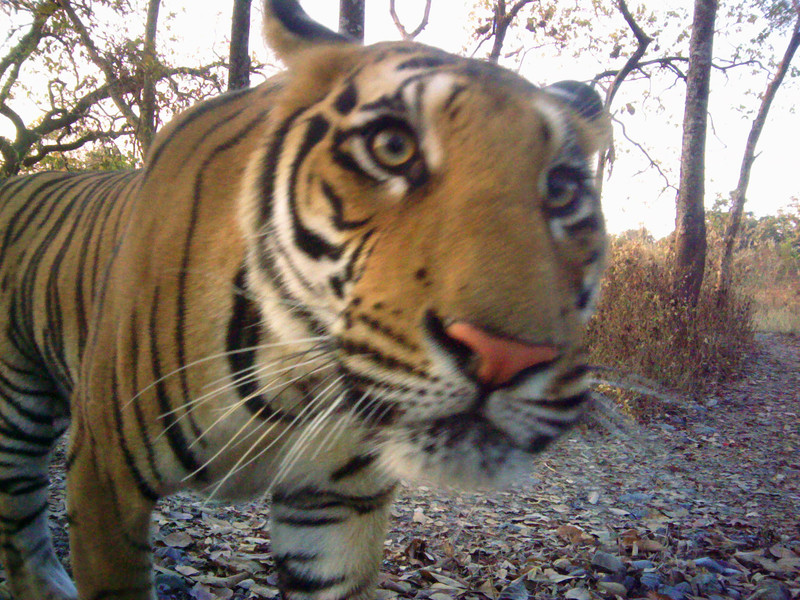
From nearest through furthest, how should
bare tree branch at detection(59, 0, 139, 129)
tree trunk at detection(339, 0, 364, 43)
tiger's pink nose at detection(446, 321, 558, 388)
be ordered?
tiger's pink nose at detection(446, 321, 558, 388), tree trunk at detection(339, 0, 364, 43), bare tree branch at detection(59, 0, 139, 129)

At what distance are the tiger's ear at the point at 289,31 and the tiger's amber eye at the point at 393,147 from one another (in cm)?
43

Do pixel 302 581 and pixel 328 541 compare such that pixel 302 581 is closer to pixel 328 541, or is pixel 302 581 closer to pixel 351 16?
pixel 328 541

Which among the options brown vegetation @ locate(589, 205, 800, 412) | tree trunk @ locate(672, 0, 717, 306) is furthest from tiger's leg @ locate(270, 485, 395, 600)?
tree trunk @ locate(672, 0, 717, 306)

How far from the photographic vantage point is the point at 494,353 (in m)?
0.81

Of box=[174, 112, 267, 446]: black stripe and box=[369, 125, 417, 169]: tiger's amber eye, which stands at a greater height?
box=[369, 125, 417, 169]: tiger's amber eye

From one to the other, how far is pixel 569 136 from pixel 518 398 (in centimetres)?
60

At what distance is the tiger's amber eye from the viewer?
1072mm

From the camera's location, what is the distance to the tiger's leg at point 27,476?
Answer: 83.6 inches

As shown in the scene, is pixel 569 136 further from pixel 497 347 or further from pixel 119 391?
pixel 119 391

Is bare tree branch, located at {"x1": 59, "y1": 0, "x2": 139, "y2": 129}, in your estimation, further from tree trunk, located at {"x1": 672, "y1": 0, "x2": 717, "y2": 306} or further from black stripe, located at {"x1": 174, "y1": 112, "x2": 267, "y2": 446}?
black stripe, located at {"x1": 174, "y1": 112, "x2": 267, "y2": 446}

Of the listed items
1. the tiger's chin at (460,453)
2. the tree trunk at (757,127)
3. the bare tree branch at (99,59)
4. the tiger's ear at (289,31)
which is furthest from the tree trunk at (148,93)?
the tree trunk at (757,127)

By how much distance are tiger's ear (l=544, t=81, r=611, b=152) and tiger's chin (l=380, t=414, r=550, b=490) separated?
861 mm

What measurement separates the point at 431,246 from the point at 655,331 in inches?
251

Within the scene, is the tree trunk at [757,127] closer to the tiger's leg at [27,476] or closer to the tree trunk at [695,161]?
the tree trunk at [695,161]
